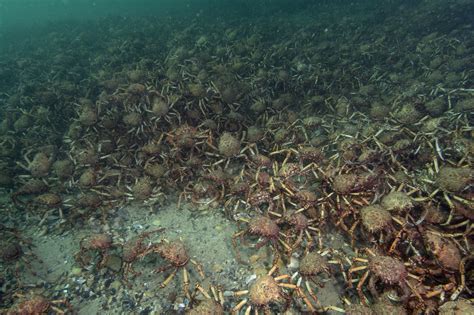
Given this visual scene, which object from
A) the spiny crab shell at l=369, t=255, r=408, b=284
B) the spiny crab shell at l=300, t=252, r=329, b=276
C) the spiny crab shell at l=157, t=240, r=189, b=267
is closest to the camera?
the spiny crab shell at l=369, t=255, r=408, b=284

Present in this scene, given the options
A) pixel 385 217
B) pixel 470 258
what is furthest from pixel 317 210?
pixel 470 258

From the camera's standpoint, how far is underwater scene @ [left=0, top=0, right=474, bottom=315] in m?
4.98

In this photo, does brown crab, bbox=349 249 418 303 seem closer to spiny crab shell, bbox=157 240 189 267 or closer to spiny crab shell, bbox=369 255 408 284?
spiny crab shell, bbox=369 255 408 284

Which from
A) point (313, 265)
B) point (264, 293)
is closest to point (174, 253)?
point (264, 293)

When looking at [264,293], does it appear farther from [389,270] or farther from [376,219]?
[376,219]

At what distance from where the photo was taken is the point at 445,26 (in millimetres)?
15914

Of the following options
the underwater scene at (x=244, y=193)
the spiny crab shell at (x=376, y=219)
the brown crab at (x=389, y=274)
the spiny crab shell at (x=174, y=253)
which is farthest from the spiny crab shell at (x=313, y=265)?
the spiny crab shell at (x=174, y=253)

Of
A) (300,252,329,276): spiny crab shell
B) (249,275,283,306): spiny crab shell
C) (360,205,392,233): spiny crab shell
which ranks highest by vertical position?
(360,205,392,233): spiny crab shell

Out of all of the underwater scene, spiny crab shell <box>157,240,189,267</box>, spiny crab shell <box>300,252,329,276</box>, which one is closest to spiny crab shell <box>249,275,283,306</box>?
the underwater scene

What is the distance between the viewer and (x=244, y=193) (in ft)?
22.8

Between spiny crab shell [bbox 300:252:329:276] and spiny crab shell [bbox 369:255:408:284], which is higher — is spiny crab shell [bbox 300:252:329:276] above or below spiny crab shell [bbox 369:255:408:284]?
below

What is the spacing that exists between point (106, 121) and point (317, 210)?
6297 mm

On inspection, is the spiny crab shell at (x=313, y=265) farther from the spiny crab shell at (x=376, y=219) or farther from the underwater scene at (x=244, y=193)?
the spiny crab shell at (x=376, y=219)

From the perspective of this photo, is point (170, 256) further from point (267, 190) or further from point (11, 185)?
point (11, 185)
